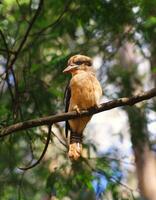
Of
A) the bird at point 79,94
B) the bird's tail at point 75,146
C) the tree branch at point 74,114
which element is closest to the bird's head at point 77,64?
the bird at point 79,94

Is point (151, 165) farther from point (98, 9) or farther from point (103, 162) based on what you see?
point (98, 9)

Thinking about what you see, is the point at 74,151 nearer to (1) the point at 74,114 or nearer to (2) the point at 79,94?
(2) the point at 79,94

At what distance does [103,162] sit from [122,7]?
2.25m

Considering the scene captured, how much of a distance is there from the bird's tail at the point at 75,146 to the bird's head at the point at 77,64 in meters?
0.76

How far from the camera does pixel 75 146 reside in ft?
20.6

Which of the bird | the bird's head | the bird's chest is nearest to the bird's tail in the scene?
the bird

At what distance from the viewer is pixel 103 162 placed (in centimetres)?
831

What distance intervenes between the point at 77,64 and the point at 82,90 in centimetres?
41

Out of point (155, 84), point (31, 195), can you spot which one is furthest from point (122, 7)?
point (31, 195)

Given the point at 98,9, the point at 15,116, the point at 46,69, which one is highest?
the point at 98,9

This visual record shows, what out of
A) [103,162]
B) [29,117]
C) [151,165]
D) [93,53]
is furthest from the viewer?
[151,165]

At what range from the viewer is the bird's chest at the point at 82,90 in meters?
6.18

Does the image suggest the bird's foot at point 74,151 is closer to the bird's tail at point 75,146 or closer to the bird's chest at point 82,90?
the bird's tail at point 75,146

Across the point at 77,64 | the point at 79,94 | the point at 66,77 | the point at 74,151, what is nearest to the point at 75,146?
the point at 74,151
